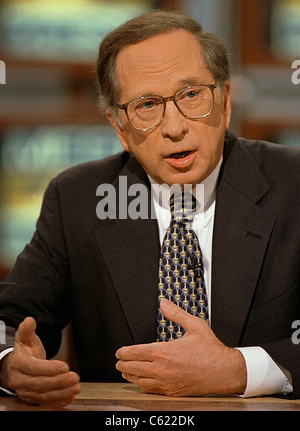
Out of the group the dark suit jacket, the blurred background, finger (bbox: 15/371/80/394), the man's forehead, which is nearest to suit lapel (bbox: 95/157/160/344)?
the dark suit jacket

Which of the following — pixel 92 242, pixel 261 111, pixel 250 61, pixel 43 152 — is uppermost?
pixel 250 61

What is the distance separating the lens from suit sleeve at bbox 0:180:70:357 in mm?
1882

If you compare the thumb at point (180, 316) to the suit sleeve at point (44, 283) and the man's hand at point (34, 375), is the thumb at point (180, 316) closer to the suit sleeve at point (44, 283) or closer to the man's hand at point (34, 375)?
the man's hand at point (34, 375)

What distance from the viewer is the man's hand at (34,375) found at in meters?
1.30

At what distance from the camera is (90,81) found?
257 cm

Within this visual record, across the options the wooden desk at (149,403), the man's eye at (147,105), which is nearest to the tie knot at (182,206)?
the man's eye at (147,105)

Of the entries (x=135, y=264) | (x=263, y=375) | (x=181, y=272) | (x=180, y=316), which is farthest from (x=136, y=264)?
(x=263, y=375)

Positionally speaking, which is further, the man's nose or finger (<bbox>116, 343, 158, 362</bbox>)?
the man's nose

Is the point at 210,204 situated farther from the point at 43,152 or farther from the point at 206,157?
the point at 43,152

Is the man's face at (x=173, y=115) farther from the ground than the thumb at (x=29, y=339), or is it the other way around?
the man's face at (x=173, y=115)

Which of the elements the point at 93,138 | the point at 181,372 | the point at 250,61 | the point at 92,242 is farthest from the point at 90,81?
the point at 181,372

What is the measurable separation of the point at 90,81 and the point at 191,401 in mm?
1544

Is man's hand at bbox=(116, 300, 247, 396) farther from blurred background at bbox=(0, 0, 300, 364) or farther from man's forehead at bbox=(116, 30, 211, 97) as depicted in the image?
blurred background at bbox=(0, 0, 300, 364)

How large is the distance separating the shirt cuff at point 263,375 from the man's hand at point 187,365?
0.05ft
